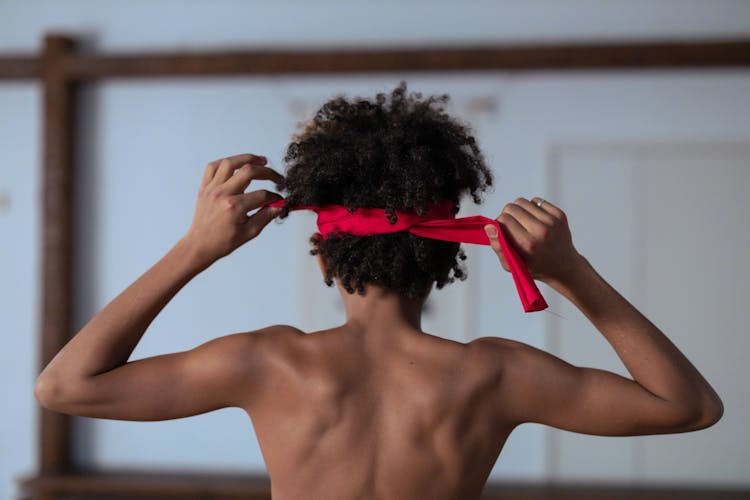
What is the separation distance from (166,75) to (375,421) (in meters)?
3.10

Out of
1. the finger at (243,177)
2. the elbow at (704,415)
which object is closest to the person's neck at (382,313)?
the finger at (243,177)

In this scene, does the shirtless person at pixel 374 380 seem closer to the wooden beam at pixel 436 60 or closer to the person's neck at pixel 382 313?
the person's neck at pixel 382 313

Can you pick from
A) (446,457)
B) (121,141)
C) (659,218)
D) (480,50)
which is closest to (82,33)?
(121,141)

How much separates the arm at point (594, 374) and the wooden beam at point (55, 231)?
A: 324 cm

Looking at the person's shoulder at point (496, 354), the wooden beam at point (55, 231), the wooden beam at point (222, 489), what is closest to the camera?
the person's shoulder at point (496, 354)

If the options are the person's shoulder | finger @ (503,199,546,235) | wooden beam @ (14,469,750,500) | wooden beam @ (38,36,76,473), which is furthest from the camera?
wooden beam @ (38,36,76,473)

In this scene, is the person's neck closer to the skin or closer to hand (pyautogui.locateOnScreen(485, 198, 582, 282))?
the skin

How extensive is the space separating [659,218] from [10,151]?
121 inches

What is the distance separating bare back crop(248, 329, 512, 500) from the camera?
1.21 metres

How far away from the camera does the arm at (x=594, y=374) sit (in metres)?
1.14

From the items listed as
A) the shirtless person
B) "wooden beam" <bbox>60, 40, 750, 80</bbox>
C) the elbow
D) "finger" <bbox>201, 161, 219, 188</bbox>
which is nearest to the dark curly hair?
the shirtless person

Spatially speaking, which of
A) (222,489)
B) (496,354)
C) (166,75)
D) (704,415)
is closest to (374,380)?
(496,354)

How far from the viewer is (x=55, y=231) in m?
4.05

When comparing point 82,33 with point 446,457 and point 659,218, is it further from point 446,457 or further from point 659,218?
point 446,457
